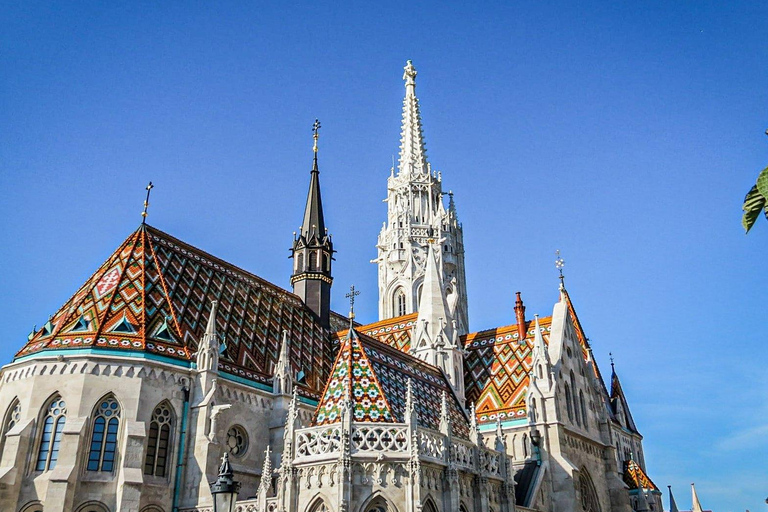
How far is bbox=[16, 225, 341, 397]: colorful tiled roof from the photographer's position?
22.8 metres

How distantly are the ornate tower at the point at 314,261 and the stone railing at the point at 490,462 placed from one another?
1433cm

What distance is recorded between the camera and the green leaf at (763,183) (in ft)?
14.8

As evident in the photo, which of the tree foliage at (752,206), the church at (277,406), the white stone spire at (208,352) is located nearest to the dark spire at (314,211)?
the church at (277,406)

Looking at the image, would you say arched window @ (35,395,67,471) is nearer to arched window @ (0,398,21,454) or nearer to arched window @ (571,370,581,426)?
arched window @ (0,398,21,454)

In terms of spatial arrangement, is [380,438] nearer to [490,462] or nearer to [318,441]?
[318,441]

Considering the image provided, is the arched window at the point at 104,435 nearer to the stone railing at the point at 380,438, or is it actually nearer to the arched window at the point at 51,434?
the arched window at the point at 51,434

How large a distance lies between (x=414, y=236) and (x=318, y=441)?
3644cm

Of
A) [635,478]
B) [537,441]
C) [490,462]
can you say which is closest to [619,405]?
[635,478]

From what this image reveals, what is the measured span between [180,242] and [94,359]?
7684 millimetres

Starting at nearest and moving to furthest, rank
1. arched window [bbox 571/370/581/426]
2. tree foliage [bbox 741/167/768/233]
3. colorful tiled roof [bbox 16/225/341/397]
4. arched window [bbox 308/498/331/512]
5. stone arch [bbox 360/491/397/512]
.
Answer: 1. tree foliage [bbox 741/167/768/233]
2. stone arch [bbox 360/491/397/512]
3. arched window [bbox 308/498/331/512]
4. colorful tiled roof [bbox 16/225/341/397]
5. arched window [bbox 571/370/581/426]

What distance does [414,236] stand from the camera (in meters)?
53.5

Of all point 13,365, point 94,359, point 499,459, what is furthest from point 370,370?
point 13,365

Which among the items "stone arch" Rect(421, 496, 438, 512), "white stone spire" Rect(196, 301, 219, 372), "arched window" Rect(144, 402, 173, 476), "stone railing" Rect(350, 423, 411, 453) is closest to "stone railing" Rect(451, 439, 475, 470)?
"stone arch" Rect(421, 496, 438, 512)

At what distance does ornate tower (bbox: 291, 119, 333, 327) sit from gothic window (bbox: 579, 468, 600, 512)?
44.0 ft
